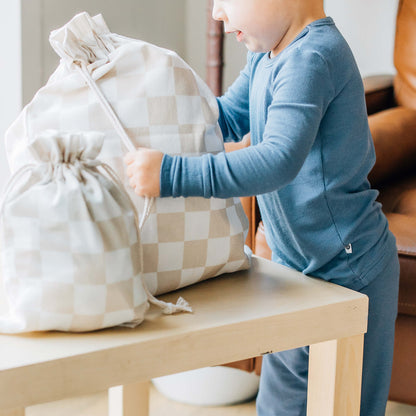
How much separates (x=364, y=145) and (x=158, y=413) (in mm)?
717

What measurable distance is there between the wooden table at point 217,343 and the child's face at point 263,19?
0.28m

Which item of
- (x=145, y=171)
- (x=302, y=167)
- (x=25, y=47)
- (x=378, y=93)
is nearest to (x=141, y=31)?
(x=25, y=47)

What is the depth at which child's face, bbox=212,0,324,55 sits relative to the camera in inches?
28.1

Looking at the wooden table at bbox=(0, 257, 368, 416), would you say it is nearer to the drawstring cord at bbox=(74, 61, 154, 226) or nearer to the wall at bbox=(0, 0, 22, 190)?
the drawstring cord at bbox=(74, 61, 154, 226)

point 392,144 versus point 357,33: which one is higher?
point 357,33

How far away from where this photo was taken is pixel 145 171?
60 cm

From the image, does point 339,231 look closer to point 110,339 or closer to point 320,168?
point 320,168

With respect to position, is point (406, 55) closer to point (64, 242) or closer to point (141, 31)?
point (141, 31)

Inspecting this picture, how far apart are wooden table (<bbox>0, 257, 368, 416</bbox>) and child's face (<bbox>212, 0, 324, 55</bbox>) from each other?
0.92ft

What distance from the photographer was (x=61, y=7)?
148cm

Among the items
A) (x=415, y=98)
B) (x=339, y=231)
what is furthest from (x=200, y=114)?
(x=415, y=98)

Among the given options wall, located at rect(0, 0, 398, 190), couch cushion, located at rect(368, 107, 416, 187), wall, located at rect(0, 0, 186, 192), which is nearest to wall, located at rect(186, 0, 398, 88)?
wall, located at rect(0, 0, 398, 190)

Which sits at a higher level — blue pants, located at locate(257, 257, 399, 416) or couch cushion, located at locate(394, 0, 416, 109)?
couch cushion, located at locate(394, 0, 416, 109)

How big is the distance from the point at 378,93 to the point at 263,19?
932 millimetres
